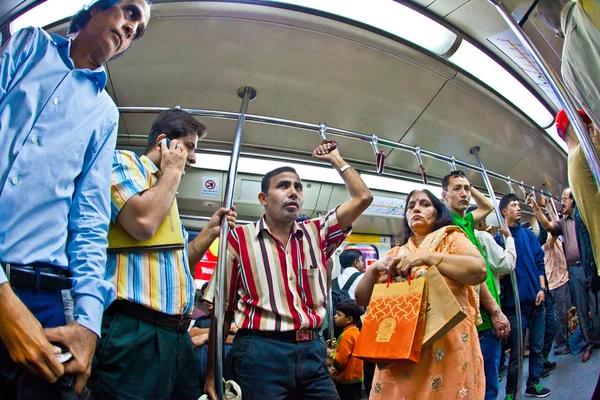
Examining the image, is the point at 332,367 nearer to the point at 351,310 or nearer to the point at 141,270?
the point at 351,310

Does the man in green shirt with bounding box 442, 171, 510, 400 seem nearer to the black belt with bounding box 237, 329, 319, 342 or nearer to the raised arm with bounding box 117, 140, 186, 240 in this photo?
the black belt with bounding box 237, 329, 319, 342

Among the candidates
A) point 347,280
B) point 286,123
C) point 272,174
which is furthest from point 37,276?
point 347,280

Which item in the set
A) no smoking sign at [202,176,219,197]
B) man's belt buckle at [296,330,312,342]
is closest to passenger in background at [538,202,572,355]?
man's belt buckle at [296,330,312,342]

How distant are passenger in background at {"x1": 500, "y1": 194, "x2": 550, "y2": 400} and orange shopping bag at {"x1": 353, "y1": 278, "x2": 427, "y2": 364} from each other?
5.81ft

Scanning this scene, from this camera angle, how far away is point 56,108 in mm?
690

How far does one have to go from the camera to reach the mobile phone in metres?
0.54

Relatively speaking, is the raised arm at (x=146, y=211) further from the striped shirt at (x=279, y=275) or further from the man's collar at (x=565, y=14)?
the man's collar at (x=565, y=14)

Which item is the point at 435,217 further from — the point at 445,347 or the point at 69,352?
the point at 69,352

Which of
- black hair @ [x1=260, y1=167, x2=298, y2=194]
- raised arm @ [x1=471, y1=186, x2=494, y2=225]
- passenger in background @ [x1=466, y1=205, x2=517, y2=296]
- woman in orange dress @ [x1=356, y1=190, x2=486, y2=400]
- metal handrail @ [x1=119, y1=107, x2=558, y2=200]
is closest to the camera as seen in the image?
woman in orange dress @ [x1=356, y1=190, x2=486, y2=400]

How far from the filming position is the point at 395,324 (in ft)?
3.68

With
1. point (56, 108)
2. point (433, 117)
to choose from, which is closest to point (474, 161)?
point (433, 117)

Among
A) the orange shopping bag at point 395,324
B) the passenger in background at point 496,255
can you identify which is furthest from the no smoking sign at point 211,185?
the passenger in background at point 496,255

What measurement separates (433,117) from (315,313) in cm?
168

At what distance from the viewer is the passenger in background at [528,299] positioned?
7.81 feet
